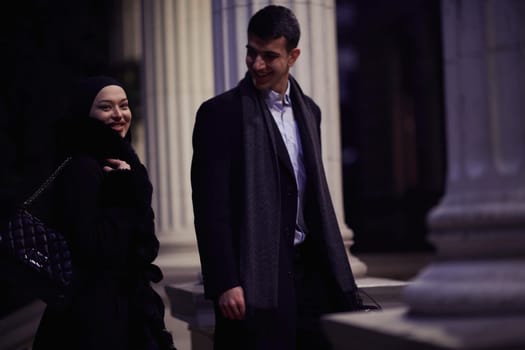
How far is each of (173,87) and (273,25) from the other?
6.93 m

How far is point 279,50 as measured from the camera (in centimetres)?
564

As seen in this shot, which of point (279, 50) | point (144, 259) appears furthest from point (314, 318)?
point (279, 50)

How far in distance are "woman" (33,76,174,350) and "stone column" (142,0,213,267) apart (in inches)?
A: 234

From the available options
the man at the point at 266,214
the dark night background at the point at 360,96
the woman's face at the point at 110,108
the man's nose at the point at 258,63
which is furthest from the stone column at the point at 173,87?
the dark night background at the point at 360,96

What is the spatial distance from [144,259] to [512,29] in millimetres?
2569

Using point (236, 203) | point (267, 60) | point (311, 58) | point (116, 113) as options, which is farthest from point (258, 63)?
point (311, 58)

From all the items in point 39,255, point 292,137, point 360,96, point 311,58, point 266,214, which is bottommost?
point 39,255

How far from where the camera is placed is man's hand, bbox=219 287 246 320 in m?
5.36

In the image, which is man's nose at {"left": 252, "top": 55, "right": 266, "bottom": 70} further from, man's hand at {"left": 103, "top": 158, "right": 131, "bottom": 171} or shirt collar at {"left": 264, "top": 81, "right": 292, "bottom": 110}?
man's hand at {"left": 103, "top": 158, "right": 131, "bottom": 171}

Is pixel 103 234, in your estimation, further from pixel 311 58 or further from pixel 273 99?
pixel 311 58

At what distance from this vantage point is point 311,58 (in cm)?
814

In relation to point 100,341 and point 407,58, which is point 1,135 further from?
point 100,341

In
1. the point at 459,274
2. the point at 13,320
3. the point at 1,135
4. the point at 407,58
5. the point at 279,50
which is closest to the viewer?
the point at 459,274

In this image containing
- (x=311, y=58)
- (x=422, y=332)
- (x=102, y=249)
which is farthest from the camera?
(x=311, y=58)
